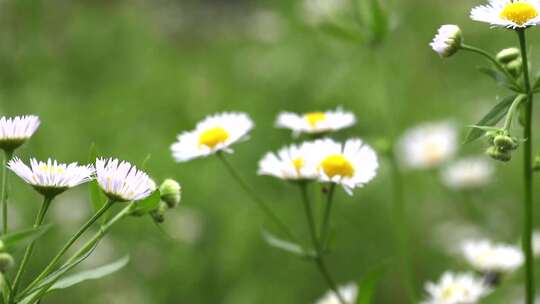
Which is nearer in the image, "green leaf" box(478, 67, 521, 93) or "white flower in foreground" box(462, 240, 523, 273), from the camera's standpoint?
"green leaf" box(478, 67, 521, 93)

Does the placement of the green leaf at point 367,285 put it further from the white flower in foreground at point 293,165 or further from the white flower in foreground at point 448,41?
the white flower in foreground at point 448,41

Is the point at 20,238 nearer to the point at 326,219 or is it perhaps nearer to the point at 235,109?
the point at 326,219

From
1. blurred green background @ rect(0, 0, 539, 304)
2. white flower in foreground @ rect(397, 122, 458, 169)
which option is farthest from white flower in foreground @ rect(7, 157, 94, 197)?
white flower in foreground @ rect(397, 122, 458, 169)

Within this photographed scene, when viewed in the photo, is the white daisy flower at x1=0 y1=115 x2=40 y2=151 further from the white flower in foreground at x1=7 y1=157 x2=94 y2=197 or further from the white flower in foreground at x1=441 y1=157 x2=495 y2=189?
the white flower in foreground at x1=441 y1=157 x2=495 y2=189

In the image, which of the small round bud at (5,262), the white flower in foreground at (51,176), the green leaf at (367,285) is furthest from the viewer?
the green leaf at (367,285)

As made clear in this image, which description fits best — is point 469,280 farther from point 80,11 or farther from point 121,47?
point 80,11

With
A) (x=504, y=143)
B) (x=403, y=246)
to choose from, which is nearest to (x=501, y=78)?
(x=504, y=143)

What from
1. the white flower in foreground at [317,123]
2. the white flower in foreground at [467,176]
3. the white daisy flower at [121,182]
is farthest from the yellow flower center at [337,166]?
the white flower in foreground at [467,176]
